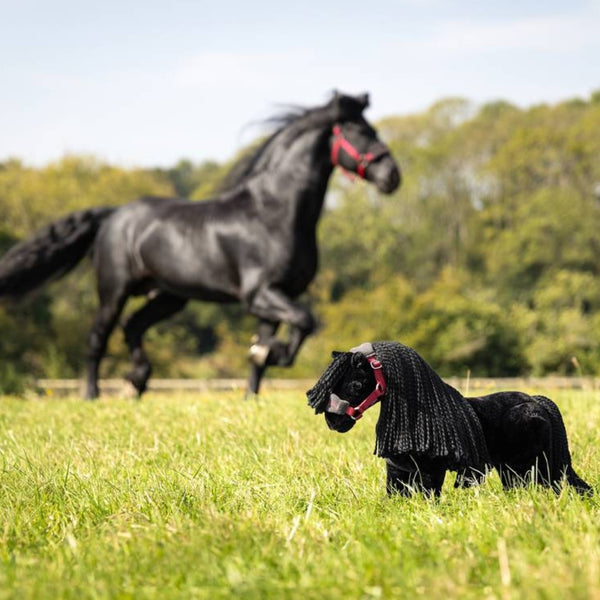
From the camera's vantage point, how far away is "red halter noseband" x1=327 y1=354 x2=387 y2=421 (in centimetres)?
353

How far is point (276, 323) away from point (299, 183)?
1433 millimetres

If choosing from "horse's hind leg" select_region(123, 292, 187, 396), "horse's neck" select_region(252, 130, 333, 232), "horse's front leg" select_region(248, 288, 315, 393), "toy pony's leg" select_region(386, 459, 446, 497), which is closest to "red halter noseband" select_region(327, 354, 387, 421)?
"toy pony's leg" select_region(386, 459, 446, 497)

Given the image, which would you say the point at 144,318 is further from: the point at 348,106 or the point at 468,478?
the point at 468,478

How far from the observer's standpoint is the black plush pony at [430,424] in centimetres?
355

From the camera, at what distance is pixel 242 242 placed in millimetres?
8742

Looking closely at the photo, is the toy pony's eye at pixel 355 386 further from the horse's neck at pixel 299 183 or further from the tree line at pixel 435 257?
the tree line at pixel 435 257

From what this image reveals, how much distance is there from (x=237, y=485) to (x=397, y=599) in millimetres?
1747

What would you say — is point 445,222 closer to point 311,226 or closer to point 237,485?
point 311,226

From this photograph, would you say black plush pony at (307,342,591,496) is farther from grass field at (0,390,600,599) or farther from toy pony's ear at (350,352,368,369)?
grass field at (0,390,600,599)

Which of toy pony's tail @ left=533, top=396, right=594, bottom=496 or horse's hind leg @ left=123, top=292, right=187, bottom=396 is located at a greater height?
toy pony's tail @ left=533, top=396, right=594, bottom=496

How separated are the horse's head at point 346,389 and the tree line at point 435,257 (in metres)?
25.7

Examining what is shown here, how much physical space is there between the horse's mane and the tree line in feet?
65.9

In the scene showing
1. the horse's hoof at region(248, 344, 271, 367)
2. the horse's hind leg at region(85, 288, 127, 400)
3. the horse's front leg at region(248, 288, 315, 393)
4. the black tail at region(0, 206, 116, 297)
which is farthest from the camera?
the black tail at region(0, 206, 116, 297)

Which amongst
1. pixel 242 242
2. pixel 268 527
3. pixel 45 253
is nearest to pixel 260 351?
pixel 242 242
